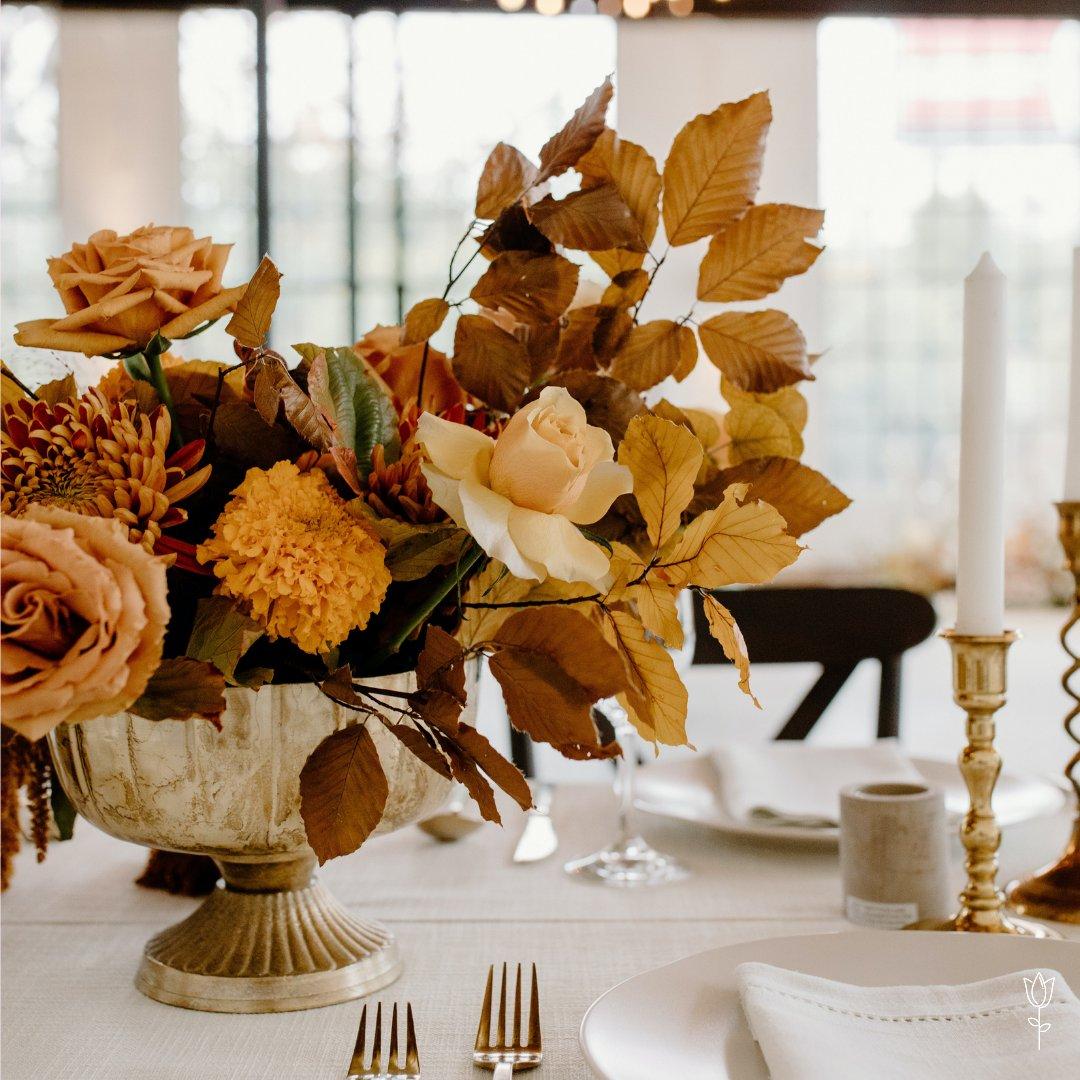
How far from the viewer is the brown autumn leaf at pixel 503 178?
25.3 inches

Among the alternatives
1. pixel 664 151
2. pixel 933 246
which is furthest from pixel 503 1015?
pixel 933 246

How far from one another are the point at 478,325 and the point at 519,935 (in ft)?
1.31

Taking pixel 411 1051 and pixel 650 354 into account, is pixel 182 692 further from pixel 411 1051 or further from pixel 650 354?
pixel 650 354

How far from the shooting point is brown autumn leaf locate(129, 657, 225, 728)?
1.78 ft

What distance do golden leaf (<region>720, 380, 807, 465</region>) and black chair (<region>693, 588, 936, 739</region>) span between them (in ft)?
3.37

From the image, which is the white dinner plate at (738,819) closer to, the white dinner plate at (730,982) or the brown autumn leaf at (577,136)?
the white dinner plate at (730,982)

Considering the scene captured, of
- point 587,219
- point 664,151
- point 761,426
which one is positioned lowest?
point 761,426

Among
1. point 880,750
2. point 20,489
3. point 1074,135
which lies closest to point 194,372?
point 20,489

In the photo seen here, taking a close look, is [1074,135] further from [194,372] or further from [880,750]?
[194,372]

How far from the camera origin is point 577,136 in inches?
23.9

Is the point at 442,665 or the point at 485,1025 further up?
the point at 442,665

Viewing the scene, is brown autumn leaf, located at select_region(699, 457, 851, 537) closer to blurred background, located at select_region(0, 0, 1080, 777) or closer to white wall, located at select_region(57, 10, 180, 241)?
blurred background, located at select_region(0, 0, 1080, 777)

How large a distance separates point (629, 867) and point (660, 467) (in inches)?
17.0

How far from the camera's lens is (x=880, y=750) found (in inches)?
45.0
